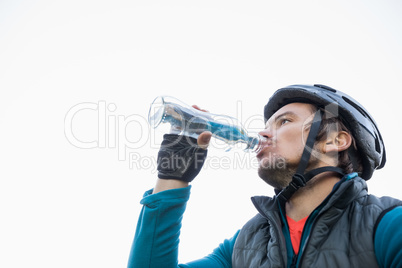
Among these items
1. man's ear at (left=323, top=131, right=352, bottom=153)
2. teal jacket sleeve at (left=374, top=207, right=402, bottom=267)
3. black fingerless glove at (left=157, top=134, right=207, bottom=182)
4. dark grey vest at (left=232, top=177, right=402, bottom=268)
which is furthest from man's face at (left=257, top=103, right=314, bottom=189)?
teal jacket sleeve at (left=374, top=207, right=402, bottom=267)

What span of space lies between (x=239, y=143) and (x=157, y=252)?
5.41ft

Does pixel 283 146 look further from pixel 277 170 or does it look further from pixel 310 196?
pixel 310 196

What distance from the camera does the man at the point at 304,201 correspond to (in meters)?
2.15

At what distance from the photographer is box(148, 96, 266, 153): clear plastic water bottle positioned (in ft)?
9.98

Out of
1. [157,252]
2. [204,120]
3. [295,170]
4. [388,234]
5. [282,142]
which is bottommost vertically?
[157,252]

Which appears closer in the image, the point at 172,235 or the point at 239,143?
the point at 172,235

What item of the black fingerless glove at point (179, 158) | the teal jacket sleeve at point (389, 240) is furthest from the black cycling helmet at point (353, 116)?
the black fingerless glove at point (179, 158)

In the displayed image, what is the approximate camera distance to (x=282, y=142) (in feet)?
10.5

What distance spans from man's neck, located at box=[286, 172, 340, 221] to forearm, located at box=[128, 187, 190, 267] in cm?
110

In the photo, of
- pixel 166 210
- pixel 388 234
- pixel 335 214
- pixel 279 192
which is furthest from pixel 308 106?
pixel 166 210

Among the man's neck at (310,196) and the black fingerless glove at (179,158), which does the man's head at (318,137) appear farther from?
the black fingerless glove at (179,158)

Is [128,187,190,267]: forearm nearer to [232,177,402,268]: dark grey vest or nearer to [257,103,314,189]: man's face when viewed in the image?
[232,177,402,268]: dark grey vest

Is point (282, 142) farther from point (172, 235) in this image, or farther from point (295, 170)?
point (172, 235)

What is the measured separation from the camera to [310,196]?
9.54 ft
